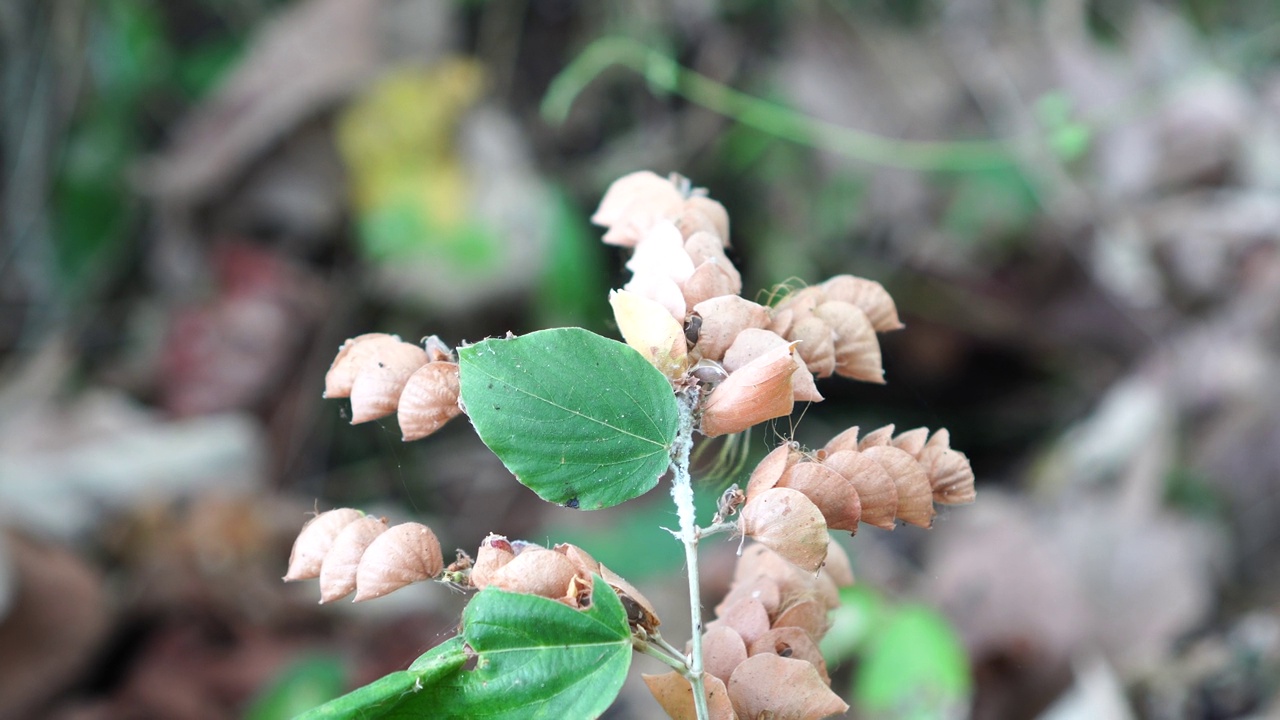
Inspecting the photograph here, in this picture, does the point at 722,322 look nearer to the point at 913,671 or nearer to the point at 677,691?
the point at 677,691

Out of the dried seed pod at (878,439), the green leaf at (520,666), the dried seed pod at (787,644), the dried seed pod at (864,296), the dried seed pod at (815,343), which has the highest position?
the dried seed pod at (864,296)

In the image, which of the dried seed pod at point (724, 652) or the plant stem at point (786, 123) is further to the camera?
the plant stem at point (786, 123)

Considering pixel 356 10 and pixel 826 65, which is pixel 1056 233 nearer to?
pixel 826 65

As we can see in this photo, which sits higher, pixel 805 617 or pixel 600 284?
pixel 600 284

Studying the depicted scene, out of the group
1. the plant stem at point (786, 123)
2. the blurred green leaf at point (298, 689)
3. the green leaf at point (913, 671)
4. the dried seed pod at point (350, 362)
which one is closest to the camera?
the dried seed pod at point (350, 362)

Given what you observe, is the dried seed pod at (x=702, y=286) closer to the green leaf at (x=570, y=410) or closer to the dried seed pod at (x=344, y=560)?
the green leaf at (x=570, y=410)

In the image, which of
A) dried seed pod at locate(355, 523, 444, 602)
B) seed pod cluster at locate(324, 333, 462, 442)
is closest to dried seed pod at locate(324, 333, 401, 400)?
seed pod cluster at locate(324, 333, 462, 442)

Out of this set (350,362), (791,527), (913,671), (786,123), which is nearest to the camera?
(791,527)

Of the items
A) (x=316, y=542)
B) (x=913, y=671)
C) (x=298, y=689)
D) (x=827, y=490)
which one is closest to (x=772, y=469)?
(x=827, y=490)

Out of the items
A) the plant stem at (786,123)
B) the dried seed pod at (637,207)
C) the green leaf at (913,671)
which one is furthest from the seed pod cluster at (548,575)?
the plant stem at (786,123)
